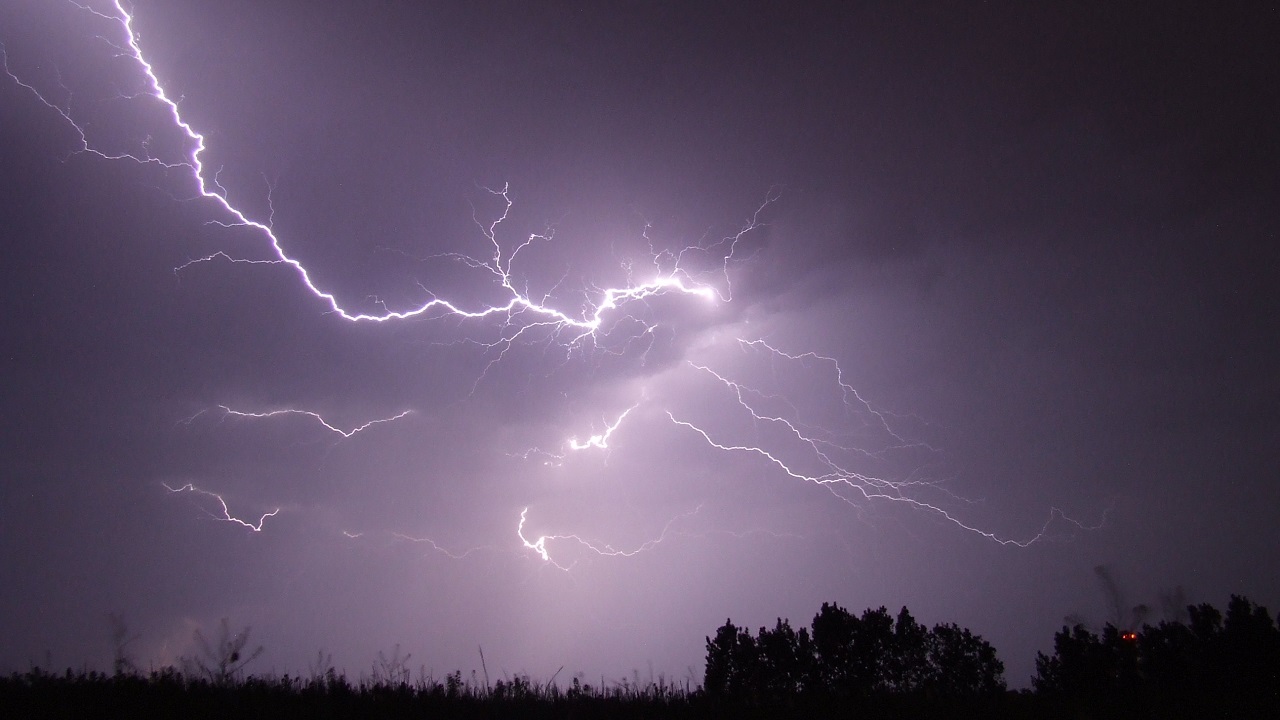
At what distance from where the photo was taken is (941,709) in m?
4.25

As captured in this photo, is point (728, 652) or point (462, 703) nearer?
point (462, 703)

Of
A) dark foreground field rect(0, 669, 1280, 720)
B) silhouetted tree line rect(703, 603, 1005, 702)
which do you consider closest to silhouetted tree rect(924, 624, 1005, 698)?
silhouetted tree line rect(703, 603, 1005, 702)

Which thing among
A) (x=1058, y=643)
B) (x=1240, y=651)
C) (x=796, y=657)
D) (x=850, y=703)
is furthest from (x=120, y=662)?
(x=1240, y=651)

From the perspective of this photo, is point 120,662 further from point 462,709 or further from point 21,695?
point 462,709

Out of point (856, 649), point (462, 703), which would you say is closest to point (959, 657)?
point (856, 649)

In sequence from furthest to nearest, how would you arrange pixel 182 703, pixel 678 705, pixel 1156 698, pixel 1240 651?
pixel 1240 651
pixel 1156 698
pixel 678 705
pixel 182 703

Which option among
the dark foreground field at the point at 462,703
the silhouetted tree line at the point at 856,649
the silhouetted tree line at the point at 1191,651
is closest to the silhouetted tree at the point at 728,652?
the silhouetted tree line at the point at 856,649

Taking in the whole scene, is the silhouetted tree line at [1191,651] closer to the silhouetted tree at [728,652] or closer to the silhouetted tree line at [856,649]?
the silhouetted tree line at [856,649]

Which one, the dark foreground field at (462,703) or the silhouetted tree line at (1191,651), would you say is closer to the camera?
the dark foreground field at (462,703)

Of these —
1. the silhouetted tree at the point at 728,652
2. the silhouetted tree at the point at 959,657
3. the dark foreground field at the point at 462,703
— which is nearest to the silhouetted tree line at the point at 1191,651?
the silhouetted tree at the point at 959,657

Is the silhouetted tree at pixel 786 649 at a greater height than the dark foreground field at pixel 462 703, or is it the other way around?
the dark foreground field at pixel 462 703

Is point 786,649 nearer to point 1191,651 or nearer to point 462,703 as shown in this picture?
point 1191,651

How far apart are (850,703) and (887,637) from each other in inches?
486

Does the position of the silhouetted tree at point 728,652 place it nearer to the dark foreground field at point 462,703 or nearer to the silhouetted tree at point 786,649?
the silhouetted tree at point 786,649
